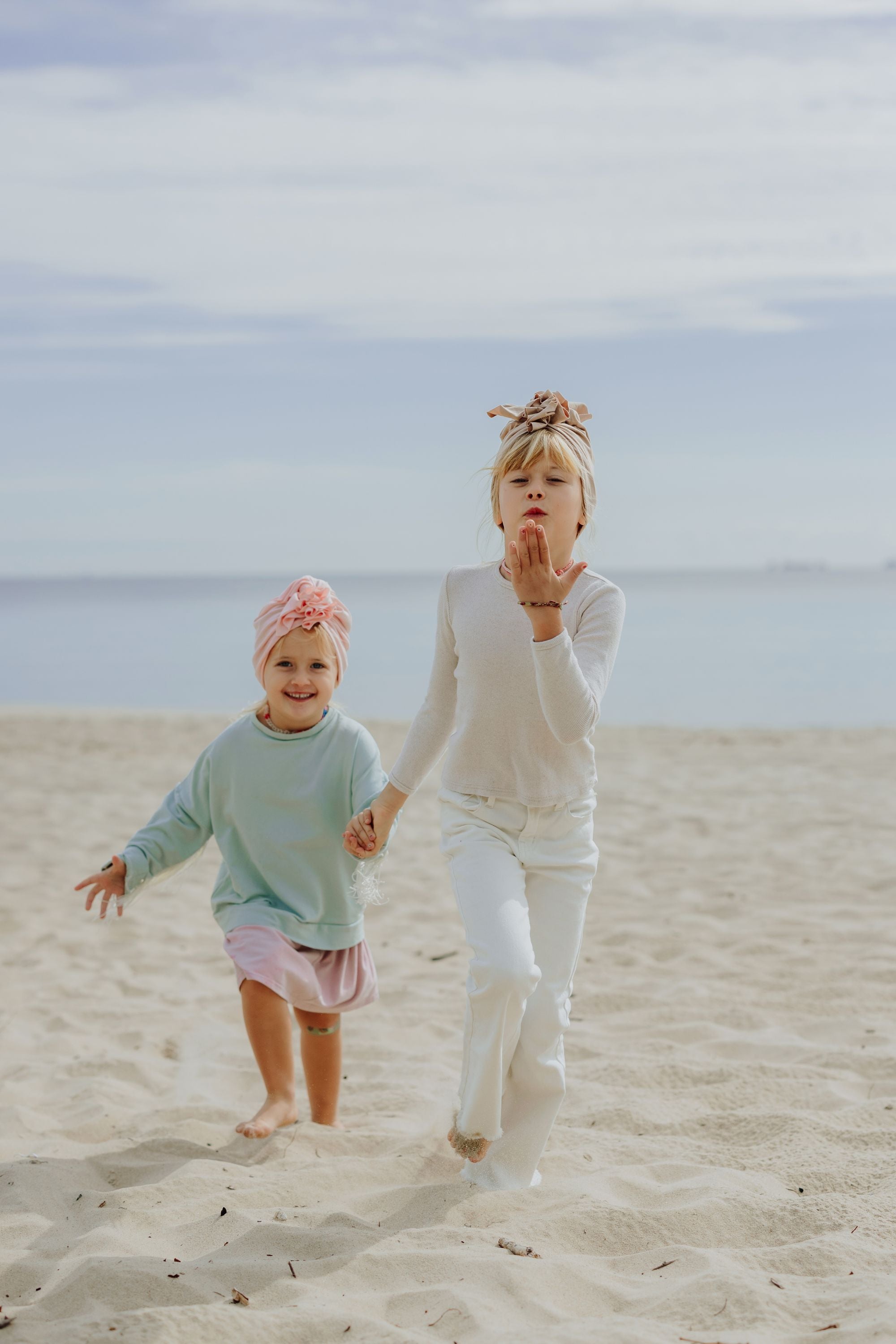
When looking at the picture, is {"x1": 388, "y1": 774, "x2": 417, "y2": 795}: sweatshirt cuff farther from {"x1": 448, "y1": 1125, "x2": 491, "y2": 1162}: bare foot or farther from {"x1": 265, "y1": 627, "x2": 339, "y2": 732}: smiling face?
{"x1": 448, "y1": 1125, "x2": 491, "y2": 1162}: bare foot

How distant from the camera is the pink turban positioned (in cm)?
368

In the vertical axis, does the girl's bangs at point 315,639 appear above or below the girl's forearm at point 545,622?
above

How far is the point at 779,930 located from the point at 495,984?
318cm

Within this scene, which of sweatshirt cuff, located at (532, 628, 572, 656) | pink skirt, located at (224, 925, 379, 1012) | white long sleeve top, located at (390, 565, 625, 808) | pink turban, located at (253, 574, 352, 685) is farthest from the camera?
pink turban, located at (253, 574, 352, 685)

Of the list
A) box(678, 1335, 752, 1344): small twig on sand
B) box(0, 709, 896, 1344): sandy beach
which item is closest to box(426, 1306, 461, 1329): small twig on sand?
box(0, 709, 896, 1344): sandy beach

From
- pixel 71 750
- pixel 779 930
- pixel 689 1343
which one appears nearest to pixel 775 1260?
pixel 689 1343

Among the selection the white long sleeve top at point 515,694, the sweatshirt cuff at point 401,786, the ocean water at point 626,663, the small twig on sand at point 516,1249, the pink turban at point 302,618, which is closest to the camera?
the small twig on sand at point 516,1249

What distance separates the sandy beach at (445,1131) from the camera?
2.54 m

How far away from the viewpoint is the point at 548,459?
10.6ft

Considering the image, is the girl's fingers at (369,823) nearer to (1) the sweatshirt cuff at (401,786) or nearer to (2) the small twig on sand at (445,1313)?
(1) the sweatshirt cuff at (401,786)

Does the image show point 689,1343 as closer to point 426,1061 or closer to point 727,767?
point 426,1061

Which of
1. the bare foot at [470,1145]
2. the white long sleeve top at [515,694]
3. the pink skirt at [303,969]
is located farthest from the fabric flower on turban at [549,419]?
the bare foot at [470,1145]

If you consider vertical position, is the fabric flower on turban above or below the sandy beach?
above

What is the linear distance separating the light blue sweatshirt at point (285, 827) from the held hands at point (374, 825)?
0.13m
